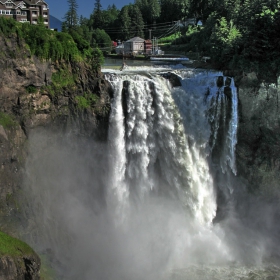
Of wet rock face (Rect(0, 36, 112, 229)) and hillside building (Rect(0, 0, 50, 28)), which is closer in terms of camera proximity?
wet rock face (Rect(0, 36, 112, 229))

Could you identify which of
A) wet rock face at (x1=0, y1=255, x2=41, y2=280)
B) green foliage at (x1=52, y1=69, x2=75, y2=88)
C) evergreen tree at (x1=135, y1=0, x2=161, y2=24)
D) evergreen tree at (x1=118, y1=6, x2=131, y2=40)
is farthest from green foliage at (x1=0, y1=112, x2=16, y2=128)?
evergreen tree at (x1=135, y1=0, x2=161, y2=24)

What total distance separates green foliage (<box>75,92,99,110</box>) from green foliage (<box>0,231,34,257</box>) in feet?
31.1

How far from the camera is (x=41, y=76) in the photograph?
71.6 feet

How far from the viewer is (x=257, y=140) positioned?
86.7 ft

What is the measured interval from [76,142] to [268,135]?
13.1 metres

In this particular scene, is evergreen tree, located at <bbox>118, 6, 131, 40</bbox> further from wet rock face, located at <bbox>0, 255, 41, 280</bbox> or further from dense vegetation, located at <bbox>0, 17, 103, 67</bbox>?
wet rock face, located at <bbox>0, 255, 41, 280</bbox>

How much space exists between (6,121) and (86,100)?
5391 mm

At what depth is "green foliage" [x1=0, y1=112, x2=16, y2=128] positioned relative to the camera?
793 inches

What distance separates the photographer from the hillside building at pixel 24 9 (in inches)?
1491

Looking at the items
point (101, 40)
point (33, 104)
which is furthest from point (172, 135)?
point (101, 40)

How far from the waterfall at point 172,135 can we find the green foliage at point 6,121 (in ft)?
20.4

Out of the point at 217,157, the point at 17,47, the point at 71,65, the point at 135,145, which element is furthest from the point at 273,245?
the point at 17,47

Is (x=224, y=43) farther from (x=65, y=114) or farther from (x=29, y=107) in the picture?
(x=29, y=107)

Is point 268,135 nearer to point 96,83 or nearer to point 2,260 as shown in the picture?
point 96,83
